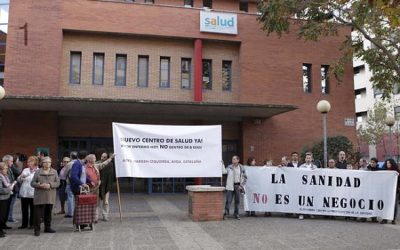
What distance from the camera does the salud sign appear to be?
2077 cm

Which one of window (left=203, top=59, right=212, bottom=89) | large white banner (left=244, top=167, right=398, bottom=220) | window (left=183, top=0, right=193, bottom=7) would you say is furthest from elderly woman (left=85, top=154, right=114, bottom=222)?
window (left=183, top=0, right=193, bottom=7)

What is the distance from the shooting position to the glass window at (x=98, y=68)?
20.1 metres

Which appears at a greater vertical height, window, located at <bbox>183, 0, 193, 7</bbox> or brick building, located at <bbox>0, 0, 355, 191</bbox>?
window, located at <bbox>183, 0, 193, 7</bbox>

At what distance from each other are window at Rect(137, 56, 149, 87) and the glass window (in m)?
1.76

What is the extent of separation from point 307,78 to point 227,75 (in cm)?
433

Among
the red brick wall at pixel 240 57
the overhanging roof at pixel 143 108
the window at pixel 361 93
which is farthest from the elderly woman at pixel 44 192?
the window at pixel 361 93

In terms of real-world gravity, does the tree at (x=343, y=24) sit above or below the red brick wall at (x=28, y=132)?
above

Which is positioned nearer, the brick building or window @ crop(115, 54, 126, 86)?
the brick building

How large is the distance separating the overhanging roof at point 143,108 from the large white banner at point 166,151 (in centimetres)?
524

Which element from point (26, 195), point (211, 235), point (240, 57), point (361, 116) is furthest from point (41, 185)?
point (361, 116)

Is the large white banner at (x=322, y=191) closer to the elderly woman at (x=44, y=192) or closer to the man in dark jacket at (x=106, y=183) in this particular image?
the man in dark jacket at (x=106, y=183)

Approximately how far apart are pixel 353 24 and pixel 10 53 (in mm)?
14432

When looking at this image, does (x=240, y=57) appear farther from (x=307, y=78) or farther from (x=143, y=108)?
(x=143, y=108)

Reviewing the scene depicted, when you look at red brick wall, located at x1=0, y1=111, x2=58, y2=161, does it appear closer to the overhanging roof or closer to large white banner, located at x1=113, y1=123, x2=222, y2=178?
the overhanging roof
